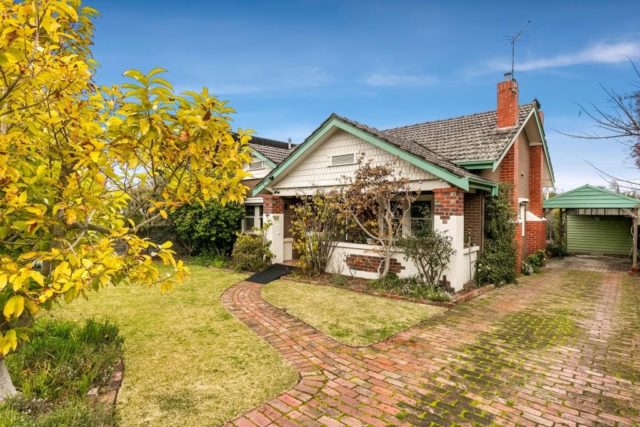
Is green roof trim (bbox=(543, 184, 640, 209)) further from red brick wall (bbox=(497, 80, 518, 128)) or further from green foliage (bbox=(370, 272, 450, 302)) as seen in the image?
green foliage (bbox=(370, 272, 450, 302))

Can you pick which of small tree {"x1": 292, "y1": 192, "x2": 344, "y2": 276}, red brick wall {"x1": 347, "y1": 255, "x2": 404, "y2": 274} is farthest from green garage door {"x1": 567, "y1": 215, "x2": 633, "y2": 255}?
small tree {"x1": 292, "y1": 192, "x2": 344, "y2": 276}

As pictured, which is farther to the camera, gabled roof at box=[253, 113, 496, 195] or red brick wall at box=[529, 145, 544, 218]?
red brick wall at box=[529, 145, 544, 218]

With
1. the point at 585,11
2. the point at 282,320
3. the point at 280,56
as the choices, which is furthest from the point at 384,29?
the point at 282,320

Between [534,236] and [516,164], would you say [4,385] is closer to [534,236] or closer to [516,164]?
[516,164]

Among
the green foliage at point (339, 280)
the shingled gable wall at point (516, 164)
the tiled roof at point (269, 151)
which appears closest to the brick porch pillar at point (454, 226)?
the green foliage at point (339, 280)

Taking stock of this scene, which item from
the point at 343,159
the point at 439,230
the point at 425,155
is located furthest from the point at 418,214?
the point at 343,159

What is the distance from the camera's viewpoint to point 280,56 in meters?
15.2

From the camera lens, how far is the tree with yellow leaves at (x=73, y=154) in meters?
2.57

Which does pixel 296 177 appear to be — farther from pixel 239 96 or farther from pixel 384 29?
pixel 239 96

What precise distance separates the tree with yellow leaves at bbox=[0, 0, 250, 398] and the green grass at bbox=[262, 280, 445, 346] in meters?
4.08

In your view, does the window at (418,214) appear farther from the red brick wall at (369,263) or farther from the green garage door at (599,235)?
the green garage door at (599,235)

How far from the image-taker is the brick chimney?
12.7 metres

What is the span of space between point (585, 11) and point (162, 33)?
1024cm

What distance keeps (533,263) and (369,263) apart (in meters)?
8.10
